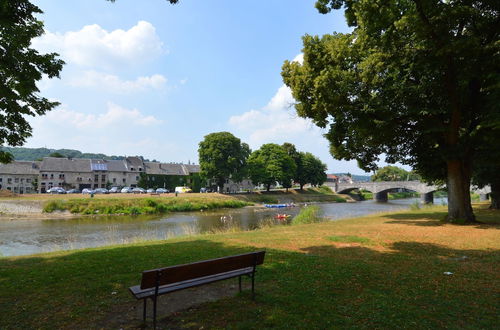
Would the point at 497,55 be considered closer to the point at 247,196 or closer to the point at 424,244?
the point at 424,244

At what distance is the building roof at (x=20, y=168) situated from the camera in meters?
68.9

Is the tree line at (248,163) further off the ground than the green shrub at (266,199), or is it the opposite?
the tree line at (248,163)

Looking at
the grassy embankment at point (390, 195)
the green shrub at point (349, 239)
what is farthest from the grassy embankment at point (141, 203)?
the grassy embankment at point (390, 195)

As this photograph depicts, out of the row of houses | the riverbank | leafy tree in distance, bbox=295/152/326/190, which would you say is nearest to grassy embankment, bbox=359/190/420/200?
leafy tree in distance, bbox=295/152/326/190

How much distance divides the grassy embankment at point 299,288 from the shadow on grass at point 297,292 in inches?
0.8

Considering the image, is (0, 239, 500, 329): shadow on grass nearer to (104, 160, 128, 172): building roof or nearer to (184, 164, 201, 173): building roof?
(104, 160, 128, 172): building roof

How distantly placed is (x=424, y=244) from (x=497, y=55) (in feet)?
26.3

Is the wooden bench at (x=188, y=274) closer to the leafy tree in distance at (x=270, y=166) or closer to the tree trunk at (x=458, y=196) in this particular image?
the tree trunk at (x=458, y=196)

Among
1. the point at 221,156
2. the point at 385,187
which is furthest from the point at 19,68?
the point at 385,187

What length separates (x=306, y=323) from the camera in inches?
175

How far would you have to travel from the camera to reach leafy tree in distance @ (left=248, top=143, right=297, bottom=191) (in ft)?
226

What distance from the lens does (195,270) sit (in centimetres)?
482

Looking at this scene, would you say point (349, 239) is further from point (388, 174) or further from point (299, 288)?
point (388, 174)

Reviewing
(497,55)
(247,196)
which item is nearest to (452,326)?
(497,55)
